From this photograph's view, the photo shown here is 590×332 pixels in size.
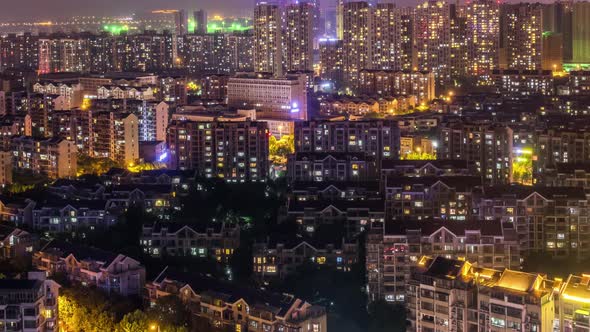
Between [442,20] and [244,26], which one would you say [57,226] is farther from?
[244,26]

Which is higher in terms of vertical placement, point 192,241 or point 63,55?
point 63,55

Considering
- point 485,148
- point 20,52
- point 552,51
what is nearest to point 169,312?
point 485,148

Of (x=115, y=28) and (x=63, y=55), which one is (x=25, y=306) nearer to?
(x=63, y=55)

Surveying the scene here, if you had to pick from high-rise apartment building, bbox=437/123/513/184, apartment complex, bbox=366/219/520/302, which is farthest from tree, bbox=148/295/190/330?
high-rise apartment building, bbox=437/123/513/184

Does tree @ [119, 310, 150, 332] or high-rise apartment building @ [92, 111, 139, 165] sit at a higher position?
high-rise apartment building @ [92, 111, 139, 165]

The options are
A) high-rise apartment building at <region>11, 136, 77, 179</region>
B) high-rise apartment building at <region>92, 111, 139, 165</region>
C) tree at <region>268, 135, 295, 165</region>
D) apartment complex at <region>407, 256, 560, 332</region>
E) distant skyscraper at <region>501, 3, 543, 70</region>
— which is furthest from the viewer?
distant skyscraper at <region>501, 3, 543, 70</region>

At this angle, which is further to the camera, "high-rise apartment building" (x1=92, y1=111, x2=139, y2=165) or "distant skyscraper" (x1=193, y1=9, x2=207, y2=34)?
"distant skyscraper" (x1=193, y1=9, x2=207, y2=34)

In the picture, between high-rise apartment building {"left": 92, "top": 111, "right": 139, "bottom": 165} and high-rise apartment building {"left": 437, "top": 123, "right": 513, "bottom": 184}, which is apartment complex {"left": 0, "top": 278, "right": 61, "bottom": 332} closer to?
high-rise apartment building {"left": 437, "top": 123, "right": 513, "bottom": 184}
